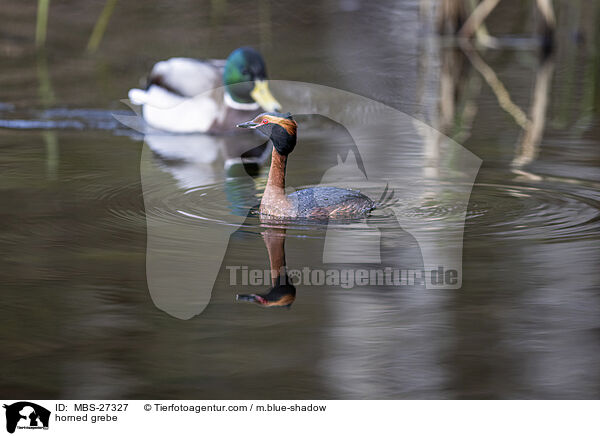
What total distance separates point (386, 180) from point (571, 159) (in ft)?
5.42

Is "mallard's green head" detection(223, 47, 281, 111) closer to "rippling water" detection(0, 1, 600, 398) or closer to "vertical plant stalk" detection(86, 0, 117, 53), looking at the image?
"rippling water" detection(0, 1, 600, 398)

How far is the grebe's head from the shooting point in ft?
20.6

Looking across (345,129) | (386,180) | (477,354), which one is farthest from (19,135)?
(477,354)

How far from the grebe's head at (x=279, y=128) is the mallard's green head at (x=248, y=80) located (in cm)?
387

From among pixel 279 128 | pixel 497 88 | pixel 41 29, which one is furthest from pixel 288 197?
pixel 41 29

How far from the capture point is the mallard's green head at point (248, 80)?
1025 cm

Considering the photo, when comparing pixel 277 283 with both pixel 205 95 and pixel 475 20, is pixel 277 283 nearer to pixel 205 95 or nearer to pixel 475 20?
pixel 205 95

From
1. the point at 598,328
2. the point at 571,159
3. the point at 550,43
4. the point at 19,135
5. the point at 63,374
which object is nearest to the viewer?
the point at 63,374

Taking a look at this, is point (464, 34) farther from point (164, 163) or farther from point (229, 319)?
point (229, 319)

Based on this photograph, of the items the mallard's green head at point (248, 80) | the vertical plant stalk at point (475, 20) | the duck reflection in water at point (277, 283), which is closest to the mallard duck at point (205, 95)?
the mallard's green head at point (248, 80)

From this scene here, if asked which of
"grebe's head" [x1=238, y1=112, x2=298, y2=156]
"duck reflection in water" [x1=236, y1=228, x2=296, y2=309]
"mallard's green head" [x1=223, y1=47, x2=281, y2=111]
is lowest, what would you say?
"mallard's green head" [x1=223, y1=47, x2=281, y2=111]

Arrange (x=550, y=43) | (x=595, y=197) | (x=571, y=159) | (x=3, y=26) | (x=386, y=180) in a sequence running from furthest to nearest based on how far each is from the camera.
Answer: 1. (x=3, y=26)
2. (x=550, y=43)
3. (x=571, y=159)
4. (x=386, y=180)
5. (x=595, y=197)

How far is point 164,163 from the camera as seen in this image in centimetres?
847
